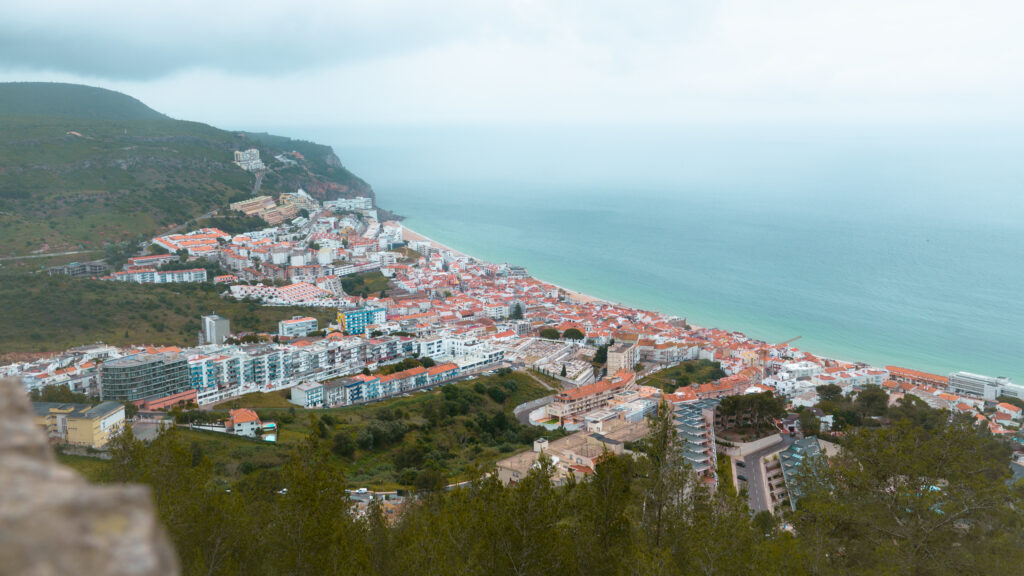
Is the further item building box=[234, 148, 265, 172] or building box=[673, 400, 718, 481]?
building box=[234, 148, 265, 172]

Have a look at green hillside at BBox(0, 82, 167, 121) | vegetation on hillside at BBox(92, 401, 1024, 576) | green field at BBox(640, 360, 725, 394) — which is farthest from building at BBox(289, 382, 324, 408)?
green hillside at BBox(0, 82, 167, 121)

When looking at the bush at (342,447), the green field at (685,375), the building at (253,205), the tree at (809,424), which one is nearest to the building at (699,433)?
the tree at (809,424)

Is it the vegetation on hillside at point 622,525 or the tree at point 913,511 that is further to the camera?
the tree at point 913,511

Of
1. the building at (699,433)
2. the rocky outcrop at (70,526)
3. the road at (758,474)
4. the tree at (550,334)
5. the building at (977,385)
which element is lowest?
the tree at (550,334)

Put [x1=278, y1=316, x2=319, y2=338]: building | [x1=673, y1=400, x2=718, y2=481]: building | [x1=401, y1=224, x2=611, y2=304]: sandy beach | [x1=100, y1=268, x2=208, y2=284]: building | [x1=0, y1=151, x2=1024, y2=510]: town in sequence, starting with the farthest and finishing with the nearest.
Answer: [x1=401, y1=224, x2=611, y2=304]: sandy beach
[x1=100, y1=268, x2=208, y2=284]: building
[x1=278, y1=316, x2=319, y2=338]: building
[x1=0, y1=151, x2=1024, y2=510]: town
[x1=673, y1=400, x2=718, y2=481]: building

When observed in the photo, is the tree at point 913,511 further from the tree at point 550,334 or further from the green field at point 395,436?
the tree at point 550,334

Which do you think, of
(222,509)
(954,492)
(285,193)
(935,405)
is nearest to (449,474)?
(222,509)

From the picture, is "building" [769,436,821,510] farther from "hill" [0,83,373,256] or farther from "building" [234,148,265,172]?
"building" [234,148,265,172]
